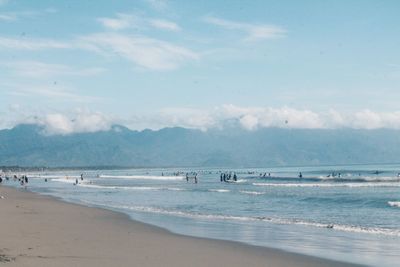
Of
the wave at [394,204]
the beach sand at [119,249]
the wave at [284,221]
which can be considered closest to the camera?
the beach sand at [119,249]

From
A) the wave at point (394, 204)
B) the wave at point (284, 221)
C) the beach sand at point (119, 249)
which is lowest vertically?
the wave at point (394, 204)

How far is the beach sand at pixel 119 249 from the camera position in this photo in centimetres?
1296

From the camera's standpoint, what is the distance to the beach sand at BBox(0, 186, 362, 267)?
13.0 metres

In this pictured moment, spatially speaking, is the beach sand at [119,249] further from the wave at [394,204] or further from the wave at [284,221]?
the wave at [394,204]

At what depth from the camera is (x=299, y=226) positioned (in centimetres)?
2300

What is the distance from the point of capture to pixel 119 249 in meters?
15.0

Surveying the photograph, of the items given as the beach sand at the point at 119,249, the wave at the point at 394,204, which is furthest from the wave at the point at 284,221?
the wave at the point at 394,204

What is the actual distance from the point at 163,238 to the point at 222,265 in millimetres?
5534

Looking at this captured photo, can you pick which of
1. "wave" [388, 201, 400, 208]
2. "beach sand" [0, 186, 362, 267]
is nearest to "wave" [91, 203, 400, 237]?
"beach sand" [0, 186, 362, 267]

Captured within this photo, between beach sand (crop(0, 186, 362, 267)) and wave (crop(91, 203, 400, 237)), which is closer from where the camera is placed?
beach sand (crop(0, 186, 362, 267))

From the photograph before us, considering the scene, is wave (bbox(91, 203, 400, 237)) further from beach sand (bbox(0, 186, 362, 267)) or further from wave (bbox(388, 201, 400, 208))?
wave (bbox(388, 201, 400, 208))

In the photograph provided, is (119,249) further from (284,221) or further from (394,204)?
(394,204)

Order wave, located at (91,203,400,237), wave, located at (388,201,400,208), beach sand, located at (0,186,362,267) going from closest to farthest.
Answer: beach sand, located at (0,186,362,267)
wave, located at (91,203,400,237)
wave, located at (388,201,400,208)

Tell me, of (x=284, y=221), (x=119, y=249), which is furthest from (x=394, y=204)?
(x=119, y=249)
